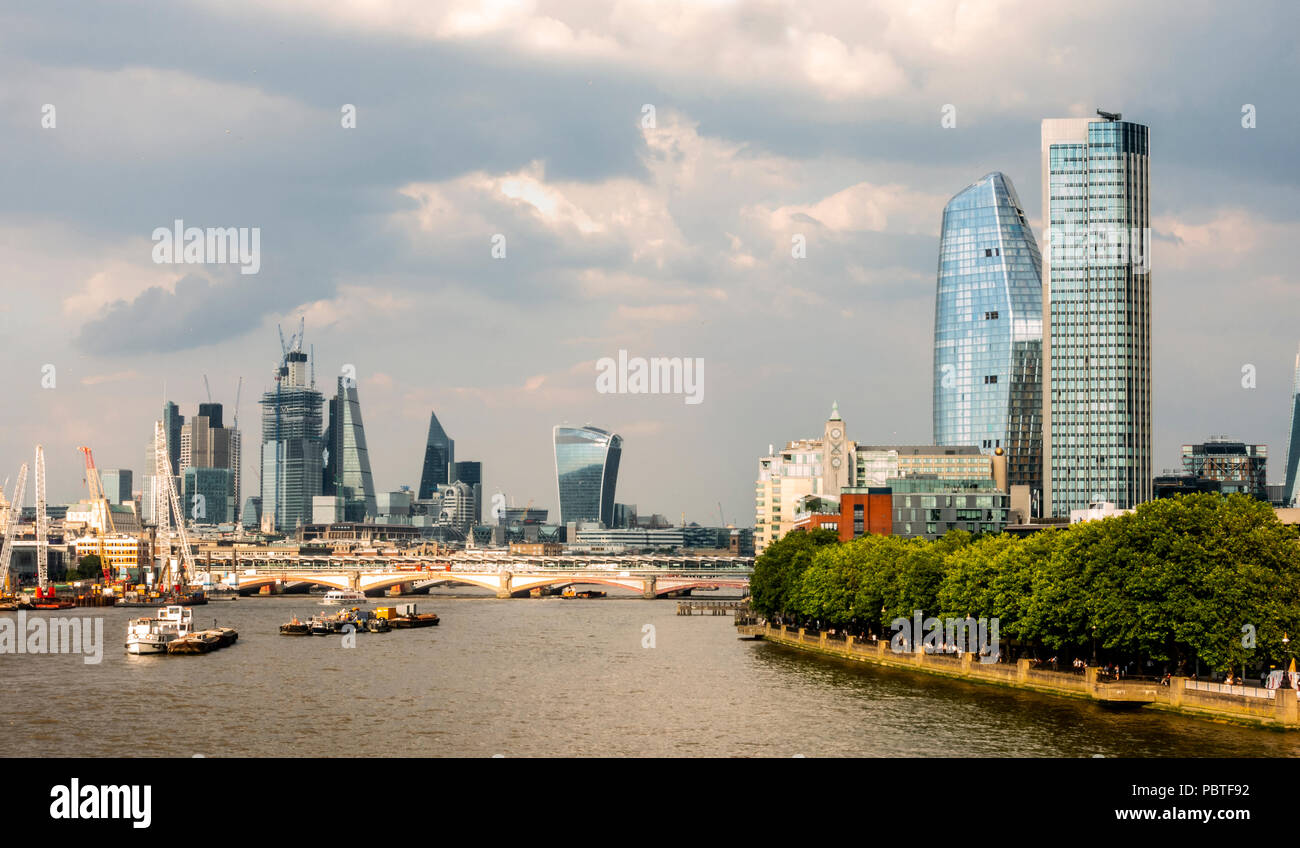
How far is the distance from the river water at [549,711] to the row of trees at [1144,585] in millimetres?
4658

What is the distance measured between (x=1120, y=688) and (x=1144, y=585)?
6.00m

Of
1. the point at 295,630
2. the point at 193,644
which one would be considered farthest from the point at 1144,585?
the point at 295,630

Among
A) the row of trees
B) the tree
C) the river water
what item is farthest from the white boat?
the row of trees

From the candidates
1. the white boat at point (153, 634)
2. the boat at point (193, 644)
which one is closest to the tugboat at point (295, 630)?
the white boat at point (153, 634)

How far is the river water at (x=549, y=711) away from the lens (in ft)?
213

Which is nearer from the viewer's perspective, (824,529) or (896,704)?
(896,704)

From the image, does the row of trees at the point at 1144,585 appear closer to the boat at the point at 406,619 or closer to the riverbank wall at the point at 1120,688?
the riverbank wall at the point at 1120,688

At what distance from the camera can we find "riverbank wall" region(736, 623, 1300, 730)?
66750 mm

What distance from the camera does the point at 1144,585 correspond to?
7594 cm

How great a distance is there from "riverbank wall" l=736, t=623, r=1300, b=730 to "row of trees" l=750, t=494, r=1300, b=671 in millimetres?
1770

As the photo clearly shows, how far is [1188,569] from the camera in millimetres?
74500
